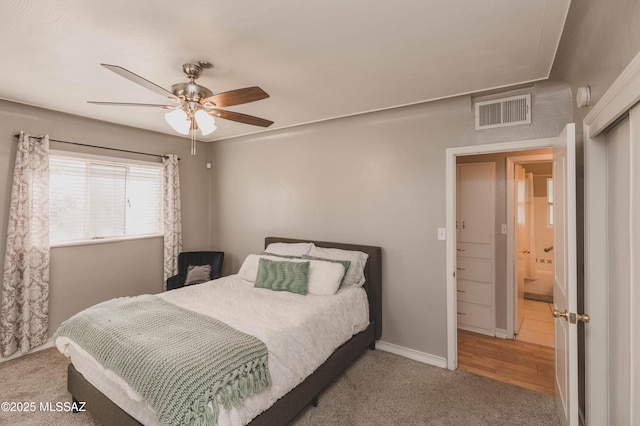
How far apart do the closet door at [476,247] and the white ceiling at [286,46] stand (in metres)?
1.43

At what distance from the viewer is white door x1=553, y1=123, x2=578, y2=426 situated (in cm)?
165

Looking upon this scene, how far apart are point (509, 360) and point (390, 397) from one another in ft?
4.68

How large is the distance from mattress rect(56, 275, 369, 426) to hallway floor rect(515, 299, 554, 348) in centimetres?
204

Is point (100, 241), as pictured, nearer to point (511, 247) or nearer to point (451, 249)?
point (451, 249)

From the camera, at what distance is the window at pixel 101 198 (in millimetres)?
3348

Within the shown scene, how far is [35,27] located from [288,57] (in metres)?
1.38

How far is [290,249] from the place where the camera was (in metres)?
3.60

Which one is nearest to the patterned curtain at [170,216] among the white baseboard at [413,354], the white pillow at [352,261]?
the white pillow at [352,261]

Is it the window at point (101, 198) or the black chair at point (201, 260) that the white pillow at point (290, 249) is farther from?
the window at point (101, 198)

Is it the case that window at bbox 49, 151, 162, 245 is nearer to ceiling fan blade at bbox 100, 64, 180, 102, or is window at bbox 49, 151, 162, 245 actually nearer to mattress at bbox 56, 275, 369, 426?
mattress at bbox 56, 275, 369, 426

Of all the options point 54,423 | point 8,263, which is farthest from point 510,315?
point 8,263

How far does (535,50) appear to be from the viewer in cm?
198

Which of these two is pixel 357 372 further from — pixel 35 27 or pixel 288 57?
pixel 35 27

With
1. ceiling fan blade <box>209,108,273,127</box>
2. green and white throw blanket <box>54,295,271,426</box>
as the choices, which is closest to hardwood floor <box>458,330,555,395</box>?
green and white throw blanket <box>54,295,271,426</box>
